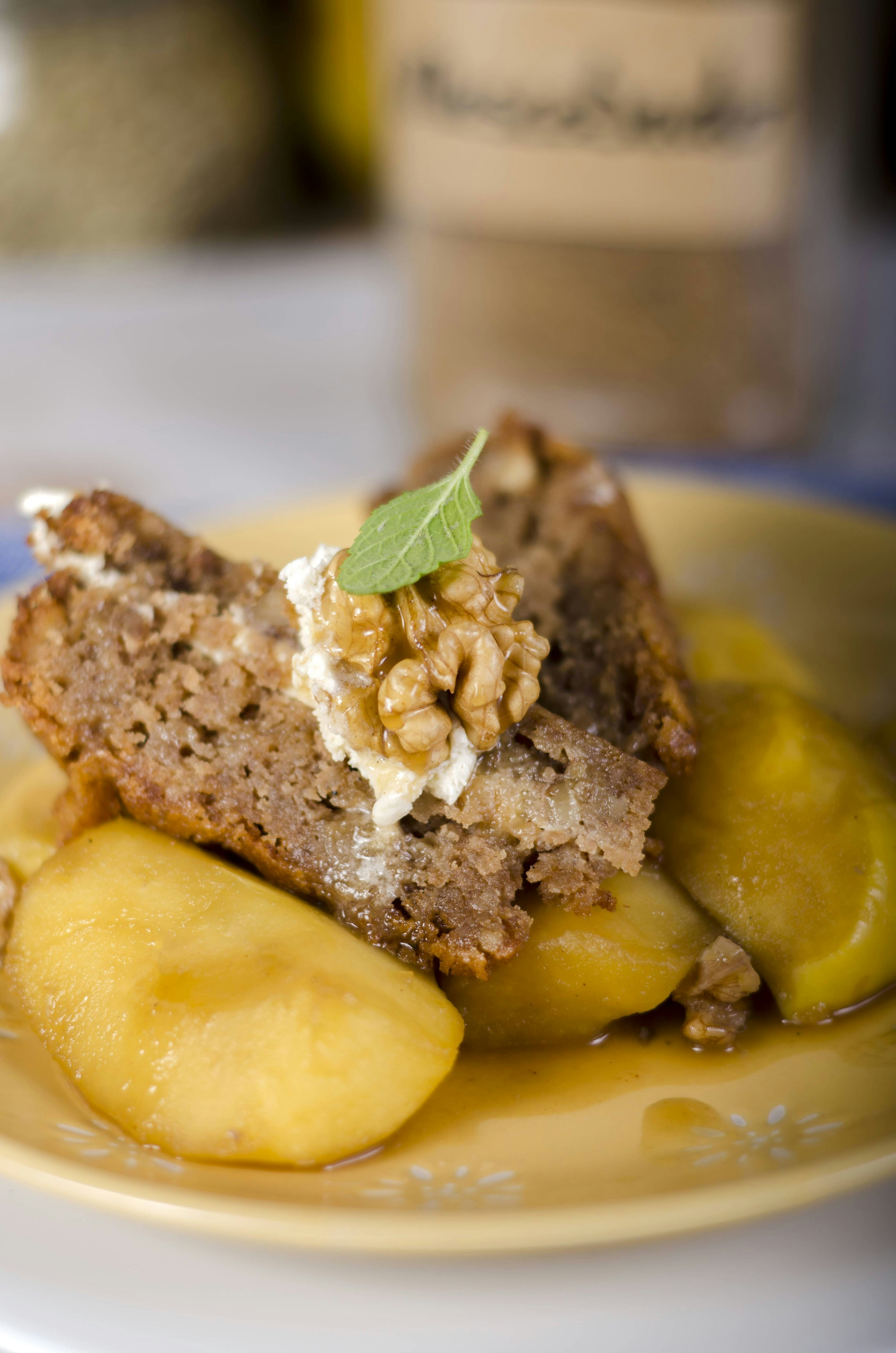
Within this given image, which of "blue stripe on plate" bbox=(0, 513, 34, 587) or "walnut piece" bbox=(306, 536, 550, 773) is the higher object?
"walnut piece" bbox=(306, 536, 550, 773)

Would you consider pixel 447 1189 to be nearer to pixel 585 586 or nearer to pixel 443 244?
pixel 585 586

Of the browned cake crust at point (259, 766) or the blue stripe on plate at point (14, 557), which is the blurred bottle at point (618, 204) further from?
the browned cake crust at point (259, 766)

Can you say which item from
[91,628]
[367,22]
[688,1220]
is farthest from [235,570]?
[367,22]

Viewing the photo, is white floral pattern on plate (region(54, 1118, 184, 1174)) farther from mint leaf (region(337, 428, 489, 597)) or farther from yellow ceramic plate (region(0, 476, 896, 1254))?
mint leaf (region(337, 428, 489, 597))

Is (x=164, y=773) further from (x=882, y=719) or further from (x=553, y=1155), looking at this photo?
(x=882, y=719)

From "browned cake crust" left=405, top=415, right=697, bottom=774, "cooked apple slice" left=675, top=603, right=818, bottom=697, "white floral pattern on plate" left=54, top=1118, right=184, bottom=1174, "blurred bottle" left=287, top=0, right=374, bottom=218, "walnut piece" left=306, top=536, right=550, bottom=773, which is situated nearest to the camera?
"white floral pattern on plate" left=54, top=1118, right=184, bottom=1174

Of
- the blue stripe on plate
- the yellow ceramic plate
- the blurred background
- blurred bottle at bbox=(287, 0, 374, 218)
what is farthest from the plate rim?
blurred bottle at bbox=(287, 0, 374, 218)

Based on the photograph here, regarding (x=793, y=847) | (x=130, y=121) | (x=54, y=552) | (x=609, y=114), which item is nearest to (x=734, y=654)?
(x=793, y=847)

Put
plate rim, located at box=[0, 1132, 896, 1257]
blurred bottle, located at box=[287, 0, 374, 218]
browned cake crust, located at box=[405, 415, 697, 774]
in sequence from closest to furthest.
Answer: plate rim, located at box=[0, 1132, 896, 1257], browned cake crust, located at box=[405, 415, 697, 774], blurred bottle, located at box=[287, 0, 374, 218]
